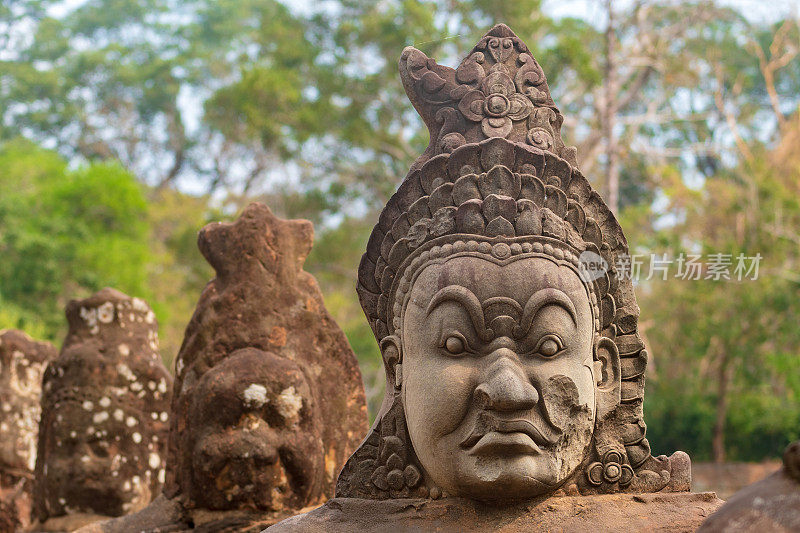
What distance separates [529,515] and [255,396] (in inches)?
68.7

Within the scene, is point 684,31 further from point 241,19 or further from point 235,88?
point 241,19

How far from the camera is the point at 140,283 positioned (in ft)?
53.7

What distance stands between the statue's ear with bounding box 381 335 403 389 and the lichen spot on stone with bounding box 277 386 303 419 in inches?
44.1

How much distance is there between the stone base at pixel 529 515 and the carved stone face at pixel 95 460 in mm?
2849

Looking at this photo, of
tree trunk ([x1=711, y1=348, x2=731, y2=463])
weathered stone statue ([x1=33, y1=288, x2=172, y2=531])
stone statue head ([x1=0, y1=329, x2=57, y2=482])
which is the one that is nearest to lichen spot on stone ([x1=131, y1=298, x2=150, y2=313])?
weathered stone statue ([x1=33, y1=288, x2=172, y2=531])

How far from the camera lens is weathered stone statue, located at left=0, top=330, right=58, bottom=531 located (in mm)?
6973

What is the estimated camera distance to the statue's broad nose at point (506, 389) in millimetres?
2838

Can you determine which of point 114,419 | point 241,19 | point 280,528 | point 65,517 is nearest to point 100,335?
point 114,419

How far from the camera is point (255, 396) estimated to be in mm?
4277

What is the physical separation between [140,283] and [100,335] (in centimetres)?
1080

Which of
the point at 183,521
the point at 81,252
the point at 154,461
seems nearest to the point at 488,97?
the point at 183,521

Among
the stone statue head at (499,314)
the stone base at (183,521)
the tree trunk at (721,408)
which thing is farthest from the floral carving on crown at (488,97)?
the tree trunk at (721,408)

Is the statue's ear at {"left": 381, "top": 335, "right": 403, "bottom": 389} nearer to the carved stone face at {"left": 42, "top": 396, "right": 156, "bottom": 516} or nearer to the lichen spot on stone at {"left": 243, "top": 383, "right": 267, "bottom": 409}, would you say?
the lichen spot on stone at {"left": 243, "top": 383, "right": 267, "bottom": 409}

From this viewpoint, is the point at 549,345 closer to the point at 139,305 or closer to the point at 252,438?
the point at 252,438
